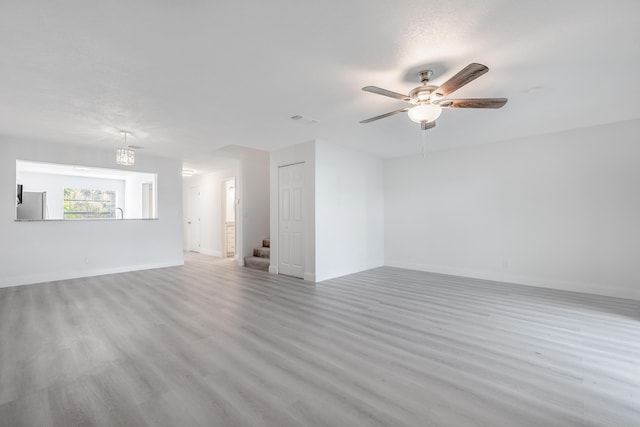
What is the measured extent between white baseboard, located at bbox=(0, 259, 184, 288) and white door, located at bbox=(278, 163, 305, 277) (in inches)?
117

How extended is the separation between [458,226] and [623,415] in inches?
167

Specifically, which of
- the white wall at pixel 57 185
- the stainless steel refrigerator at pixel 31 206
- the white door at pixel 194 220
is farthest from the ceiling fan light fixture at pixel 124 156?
the white wall at pixel 57 185

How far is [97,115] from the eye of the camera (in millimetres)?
3734

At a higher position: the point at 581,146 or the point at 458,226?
the point at 581,146

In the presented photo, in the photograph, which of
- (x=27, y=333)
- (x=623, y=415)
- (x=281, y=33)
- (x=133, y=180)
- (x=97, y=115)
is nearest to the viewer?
(x=623, y=415)

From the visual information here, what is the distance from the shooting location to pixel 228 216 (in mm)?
8445

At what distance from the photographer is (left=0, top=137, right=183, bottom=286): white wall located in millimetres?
4840

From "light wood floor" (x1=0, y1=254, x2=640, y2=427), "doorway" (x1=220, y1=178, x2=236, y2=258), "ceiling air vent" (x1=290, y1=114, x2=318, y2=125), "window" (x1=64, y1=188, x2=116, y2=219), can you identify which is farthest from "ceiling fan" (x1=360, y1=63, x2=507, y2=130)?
"window" (x1=64, y1=188, x2=116, y2=219)

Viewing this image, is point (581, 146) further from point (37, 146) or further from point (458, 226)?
point (37, 146)

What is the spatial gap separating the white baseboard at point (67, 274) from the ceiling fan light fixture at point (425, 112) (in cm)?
622

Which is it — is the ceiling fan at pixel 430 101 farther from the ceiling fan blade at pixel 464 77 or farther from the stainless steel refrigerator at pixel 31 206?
the stainless steel refrigerator at pixel 31 206

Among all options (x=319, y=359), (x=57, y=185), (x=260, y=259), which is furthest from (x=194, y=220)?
(x=319, y=359)

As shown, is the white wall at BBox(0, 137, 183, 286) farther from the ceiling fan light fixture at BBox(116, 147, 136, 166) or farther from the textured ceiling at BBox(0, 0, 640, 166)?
the ceiling fan light fixture at BBox(116, 147, 136, 166)

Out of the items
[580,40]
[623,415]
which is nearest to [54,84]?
[580,40]
